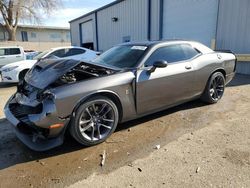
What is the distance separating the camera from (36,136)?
3.11m

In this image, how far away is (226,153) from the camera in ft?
10.4

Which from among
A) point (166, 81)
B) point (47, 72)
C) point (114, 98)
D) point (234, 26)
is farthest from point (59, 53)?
point (234, 26)

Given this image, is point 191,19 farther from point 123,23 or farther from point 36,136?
point 36,136

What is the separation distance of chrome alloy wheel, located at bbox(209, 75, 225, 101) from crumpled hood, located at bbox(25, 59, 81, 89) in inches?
124

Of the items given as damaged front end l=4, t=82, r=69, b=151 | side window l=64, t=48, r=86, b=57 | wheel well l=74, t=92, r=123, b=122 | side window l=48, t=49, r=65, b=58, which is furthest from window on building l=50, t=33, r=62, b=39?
wheel well l=74, t=92, r=123, b=122

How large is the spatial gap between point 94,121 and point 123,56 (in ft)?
4.88

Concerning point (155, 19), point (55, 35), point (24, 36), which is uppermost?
point (55, 35)

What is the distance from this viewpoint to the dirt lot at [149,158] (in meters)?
2.65

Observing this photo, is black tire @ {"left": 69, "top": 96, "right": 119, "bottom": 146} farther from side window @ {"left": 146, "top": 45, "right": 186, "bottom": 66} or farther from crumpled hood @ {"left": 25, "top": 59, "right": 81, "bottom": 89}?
side window @ {"left": 146, "top": 45, "right": 186, "bottom": 66}

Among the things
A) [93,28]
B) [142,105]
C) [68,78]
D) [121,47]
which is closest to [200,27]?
[121,47]

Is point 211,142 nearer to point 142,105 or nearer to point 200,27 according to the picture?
point 142,105

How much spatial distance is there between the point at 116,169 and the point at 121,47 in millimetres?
2649

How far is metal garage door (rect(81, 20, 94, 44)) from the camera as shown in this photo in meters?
22.4

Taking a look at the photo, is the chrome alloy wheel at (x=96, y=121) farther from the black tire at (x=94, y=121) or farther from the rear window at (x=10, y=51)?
the rear window at (x=10, y=51)
